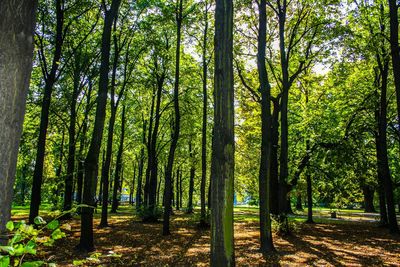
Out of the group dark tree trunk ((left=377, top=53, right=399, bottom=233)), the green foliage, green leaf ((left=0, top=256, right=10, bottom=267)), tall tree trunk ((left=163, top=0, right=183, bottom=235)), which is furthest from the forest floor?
green leaf ((left=0, top=256, right=10, bottom=267))

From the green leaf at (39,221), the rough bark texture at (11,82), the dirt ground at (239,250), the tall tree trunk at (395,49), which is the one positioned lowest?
the dirt ground at (239,250)

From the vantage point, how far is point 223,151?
4766 millimetres

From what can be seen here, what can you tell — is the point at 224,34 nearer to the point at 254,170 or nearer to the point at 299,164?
the point at 299,164

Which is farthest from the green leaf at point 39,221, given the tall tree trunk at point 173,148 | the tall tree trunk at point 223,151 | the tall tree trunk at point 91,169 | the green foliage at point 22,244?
the tall tree trunk at point 173,148

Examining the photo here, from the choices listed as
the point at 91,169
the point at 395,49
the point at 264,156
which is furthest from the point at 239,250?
the point at 395,49

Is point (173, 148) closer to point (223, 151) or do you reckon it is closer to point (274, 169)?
point (274, 169)

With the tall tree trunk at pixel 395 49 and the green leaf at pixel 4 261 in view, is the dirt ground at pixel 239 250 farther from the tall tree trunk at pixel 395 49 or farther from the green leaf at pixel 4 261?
the green leaf at pixel 4 261

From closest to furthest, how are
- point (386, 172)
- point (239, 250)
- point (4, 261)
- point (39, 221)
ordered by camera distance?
point (4, 261) → point (39, 221) → point (239, 250) → point (386, 172)

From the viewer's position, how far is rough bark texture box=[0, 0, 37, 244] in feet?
5.89

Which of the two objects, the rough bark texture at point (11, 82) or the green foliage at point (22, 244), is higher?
the rough bark texture at point (11, 82)

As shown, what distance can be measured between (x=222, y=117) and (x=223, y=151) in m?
0.55

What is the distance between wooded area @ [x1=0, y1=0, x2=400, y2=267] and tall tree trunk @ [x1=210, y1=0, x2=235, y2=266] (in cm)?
2

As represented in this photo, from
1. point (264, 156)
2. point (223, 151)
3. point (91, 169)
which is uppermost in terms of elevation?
point (264, 156)

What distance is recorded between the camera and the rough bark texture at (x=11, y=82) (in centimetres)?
179
